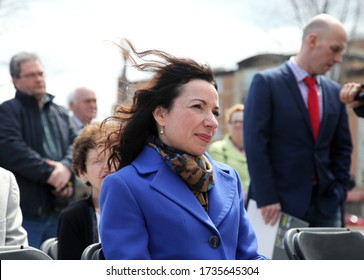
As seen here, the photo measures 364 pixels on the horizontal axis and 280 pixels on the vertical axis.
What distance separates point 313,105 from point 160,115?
8.67 feet

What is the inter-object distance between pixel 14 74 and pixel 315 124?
2474 millimetres

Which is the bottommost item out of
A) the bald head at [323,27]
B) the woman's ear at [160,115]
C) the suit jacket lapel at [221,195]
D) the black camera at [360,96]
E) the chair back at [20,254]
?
the chair back at [20,254]

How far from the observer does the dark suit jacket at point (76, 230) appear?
14.6 ft

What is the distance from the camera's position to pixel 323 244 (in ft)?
13.1

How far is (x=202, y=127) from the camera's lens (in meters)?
3.47

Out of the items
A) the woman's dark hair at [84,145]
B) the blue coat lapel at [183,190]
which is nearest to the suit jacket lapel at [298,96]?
the woman's dark hair at [84,145]

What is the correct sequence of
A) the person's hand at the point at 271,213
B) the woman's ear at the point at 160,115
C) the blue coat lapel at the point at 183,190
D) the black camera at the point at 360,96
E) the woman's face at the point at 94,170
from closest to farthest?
the blue coat lapel at the point at 183,190
the woman's ear at the point at 160,115
the woman's face at the point at 94,170
the black camera at the point at 360,96
the person's hand at the point at 271,213

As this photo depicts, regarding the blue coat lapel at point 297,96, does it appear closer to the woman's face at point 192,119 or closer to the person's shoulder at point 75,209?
the person's shoulder at point 75,209

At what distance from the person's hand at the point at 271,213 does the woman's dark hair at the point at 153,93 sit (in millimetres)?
2384

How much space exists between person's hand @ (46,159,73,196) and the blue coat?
2.99m

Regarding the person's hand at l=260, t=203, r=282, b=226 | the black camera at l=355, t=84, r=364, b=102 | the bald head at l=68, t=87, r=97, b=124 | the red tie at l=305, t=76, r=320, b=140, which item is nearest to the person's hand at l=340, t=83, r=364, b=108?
the black camera at l=355, t=84, r=364, b=102

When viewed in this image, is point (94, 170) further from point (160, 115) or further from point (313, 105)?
point (313, 105)

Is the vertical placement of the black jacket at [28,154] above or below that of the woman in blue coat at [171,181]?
below
